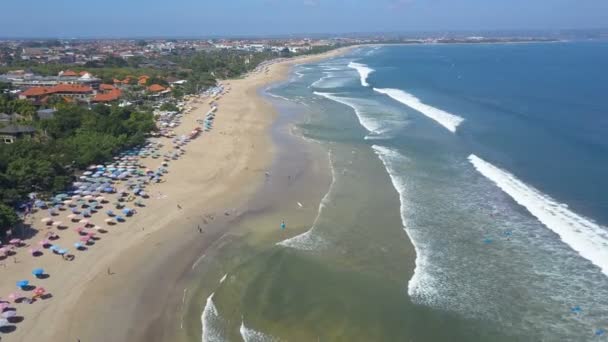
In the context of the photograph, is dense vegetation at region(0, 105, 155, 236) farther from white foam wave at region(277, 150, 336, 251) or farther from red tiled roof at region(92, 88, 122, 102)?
white foam wave at region(277, 150, 336, 251)

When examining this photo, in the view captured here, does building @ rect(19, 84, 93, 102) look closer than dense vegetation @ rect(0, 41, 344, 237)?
No

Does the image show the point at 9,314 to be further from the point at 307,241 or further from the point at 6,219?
the point at 307,241

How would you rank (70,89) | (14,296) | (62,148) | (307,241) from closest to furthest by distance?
(14,296) → (307,241) → (62,148) → (70,89)

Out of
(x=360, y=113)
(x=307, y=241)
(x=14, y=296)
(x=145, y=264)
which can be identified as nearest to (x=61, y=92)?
(x=360, y=113)

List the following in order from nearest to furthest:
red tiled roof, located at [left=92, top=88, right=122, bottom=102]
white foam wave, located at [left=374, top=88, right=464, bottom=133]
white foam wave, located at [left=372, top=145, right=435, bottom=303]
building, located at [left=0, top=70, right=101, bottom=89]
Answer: white foam wave, located at [left=372, top=145, right=435, bottom=303], white foam wave, located at [left=374, top=88, right=464, bottom=133], red tiled roof, located at [left=92, top=88, right=122, bottom=102], building, located at [left=0, top=70, right=101, bottom=89]


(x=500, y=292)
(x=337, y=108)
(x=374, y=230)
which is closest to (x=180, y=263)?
(x=374, y=230)

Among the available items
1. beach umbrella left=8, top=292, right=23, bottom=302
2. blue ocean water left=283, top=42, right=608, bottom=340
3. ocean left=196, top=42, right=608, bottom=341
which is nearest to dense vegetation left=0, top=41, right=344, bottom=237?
beach umbrella left=8, top=292, right=23, bottom=302

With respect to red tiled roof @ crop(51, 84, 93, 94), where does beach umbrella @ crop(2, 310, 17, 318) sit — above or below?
below
